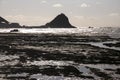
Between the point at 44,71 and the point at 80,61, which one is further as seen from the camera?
the point at 80,61

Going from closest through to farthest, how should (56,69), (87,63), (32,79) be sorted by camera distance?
1. (32,79)
2. (56,69)
3. (87,63)

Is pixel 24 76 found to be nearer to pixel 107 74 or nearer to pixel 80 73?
pixel 80 73

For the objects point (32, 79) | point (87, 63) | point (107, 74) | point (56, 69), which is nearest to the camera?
point (32, 79)

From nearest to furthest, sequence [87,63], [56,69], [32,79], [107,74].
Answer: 1. [32,79]
2. [107,74]
3. [56,69]
4. [87,63]

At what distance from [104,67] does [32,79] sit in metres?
10.8

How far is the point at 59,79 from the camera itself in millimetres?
24781

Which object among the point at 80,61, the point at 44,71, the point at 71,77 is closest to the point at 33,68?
the point at 44,71

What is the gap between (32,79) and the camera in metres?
24.4

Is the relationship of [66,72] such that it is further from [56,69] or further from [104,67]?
[104,67]

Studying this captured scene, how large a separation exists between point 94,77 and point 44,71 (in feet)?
19.2

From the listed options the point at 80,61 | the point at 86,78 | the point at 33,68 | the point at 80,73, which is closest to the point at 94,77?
the point at 86,78

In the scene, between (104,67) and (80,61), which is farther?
(80,61)

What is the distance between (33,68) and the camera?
3038 cm

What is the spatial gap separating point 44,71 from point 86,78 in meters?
5.28
